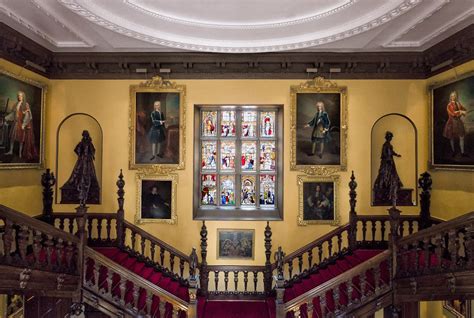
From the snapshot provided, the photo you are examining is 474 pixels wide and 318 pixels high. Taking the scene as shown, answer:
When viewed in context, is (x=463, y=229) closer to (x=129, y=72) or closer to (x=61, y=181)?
(x=129, y=72)

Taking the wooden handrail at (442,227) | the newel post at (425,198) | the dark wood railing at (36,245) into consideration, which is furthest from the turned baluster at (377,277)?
the dark wood railing at (36,245)

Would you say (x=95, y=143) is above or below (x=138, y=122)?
below

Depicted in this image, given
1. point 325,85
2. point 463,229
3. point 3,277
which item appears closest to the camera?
point 3,277

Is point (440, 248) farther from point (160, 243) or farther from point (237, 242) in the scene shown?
point (160, 243)

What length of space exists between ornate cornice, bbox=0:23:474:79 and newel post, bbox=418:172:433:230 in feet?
8.70

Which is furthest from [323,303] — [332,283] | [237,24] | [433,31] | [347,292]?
[433,31]

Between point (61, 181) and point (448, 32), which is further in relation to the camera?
point (61, 181)

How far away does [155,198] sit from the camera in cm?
845

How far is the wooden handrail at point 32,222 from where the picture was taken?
4.44 m

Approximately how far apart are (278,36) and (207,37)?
1649 millimetres

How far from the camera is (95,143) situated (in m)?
8.68

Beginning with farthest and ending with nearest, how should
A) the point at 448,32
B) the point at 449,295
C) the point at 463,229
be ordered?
the point at 448,32 → the point at 449,295 → the point at 463,229

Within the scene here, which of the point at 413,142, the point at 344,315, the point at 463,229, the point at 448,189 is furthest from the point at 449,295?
the point at 413,142

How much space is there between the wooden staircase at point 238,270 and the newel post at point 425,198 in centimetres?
3
